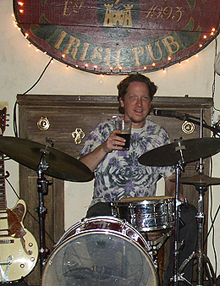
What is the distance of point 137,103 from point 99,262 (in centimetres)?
119

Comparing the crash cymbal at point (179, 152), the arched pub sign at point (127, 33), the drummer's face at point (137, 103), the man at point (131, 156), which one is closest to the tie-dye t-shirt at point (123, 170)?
the man at point (131, 156)

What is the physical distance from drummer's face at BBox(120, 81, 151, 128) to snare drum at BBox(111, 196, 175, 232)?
72 cm

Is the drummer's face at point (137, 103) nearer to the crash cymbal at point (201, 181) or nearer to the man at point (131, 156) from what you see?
the man at point (131, 156)

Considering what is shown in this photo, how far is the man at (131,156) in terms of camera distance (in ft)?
7.82

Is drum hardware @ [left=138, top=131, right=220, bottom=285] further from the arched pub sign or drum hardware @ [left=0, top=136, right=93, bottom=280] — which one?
the arched pub sign

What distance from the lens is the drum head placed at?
1.69 m

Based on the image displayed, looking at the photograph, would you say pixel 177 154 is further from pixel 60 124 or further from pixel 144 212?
pixel 60 124

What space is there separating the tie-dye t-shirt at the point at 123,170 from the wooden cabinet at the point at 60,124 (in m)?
0.22

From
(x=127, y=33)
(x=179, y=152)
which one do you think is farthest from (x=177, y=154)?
(x=127, y=33)

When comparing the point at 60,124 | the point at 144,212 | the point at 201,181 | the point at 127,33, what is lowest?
the point at 144,212

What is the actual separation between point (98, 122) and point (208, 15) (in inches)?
47.9

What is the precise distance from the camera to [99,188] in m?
2.43

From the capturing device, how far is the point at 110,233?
5.46 ft

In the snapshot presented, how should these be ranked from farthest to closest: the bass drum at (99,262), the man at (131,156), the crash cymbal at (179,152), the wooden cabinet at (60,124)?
the wooden cabinet at (60,124), the man at (131,156), the crash cymbal at (179,152), the bass drum at (99,262)
